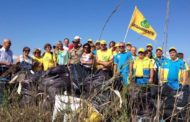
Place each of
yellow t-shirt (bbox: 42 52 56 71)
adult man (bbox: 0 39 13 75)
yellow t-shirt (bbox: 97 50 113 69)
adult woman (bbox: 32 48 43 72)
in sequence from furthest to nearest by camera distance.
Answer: yellow t-shirt (bbox: 42 52 56 71) < adult woman (bbox: 32 48 43 72) < adult man (bbox: 0 39 13 75) < yellow t-shirt (bbox: 97 50 113 69)

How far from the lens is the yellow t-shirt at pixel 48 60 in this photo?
9891mm

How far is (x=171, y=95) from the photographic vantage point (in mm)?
4918

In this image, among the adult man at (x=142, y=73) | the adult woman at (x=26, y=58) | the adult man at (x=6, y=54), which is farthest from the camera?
the adult man at (x=6, y=54)

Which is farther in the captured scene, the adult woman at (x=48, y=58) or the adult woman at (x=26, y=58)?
the adult woman at (x=48, y=58)

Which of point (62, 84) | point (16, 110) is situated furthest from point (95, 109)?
point (62, 84)

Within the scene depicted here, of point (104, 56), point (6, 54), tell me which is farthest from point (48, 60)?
point (104, 56)

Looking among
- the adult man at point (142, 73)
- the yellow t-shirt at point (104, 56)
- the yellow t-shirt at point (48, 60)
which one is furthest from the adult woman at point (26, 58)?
the adult man at point (142, 73)

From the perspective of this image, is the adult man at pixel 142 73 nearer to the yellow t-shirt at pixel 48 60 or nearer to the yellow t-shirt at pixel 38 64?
the yellow t-shirt at pixel 48 60

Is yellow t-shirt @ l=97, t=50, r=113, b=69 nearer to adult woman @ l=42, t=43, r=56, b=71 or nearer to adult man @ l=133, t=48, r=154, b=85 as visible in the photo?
adult man @ l=133, t=48, r=154, b=85

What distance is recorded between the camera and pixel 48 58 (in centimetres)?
1004

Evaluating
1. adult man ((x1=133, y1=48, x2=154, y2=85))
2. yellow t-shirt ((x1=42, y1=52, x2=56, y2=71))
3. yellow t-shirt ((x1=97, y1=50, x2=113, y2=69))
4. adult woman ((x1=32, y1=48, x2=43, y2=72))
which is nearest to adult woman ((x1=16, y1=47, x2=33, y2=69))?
adult woman ((x1=32, y1=48, x2=43, y2=72))

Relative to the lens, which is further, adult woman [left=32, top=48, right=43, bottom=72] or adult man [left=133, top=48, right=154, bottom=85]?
adult woman [left=32, top=48, right=43, bottom=72]

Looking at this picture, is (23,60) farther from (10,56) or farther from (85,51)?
(85,51)

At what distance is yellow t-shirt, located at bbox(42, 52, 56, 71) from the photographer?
32.4 ft
